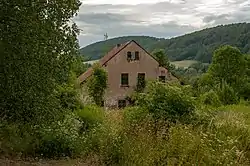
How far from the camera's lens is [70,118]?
1462 cm

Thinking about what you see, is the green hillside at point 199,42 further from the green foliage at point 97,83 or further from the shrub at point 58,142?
the shrub at point 58,142

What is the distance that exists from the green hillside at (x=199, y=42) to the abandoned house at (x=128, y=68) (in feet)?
101

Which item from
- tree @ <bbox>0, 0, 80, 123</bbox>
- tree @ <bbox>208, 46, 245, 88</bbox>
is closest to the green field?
tree @ <bbox>208, 46, 245, 88</bbox>

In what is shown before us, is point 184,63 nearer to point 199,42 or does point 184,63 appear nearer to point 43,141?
point 199,42

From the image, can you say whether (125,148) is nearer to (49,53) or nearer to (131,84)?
(49,53)

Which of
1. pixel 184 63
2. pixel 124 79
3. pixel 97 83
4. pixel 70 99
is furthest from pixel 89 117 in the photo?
pixel 184 63

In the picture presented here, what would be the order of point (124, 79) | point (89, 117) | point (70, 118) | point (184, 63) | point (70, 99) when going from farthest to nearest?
point (184, 63) → point (124, 79) → point (70, 99) → point (89, 117) → point (70, 118)

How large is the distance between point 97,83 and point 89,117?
18113 mm

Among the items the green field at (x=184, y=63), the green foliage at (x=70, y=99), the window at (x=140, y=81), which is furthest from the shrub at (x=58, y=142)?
the green field at (x=184, y=63)

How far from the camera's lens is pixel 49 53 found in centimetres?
1020

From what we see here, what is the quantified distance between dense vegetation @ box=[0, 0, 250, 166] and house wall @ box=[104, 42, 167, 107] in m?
26.9

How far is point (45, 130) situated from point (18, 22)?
4.61 m

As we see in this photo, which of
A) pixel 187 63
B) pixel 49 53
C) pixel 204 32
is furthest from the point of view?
pixel 204 32

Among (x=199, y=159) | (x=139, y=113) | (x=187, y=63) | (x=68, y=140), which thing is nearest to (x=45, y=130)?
(x=68, y=140)
